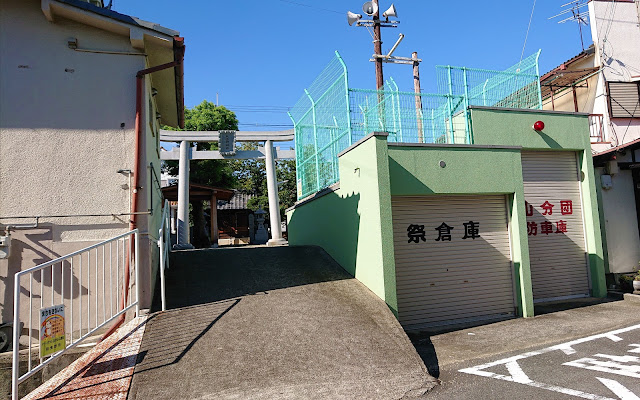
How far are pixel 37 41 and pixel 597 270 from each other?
1165 centimetres

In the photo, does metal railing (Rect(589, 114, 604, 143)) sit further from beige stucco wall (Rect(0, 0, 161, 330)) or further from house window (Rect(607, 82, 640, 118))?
beige stucco wall (Rect(0, 0, 161, 330))

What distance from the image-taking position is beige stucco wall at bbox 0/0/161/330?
6180 mm

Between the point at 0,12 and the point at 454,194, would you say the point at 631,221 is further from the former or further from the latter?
the point at 0,12

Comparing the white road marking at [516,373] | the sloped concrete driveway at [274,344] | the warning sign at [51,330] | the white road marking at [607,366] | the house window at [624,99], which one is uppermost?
the house window at [624,99]

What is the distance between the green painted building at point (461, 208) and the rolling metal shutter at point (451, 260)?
0.06 ft

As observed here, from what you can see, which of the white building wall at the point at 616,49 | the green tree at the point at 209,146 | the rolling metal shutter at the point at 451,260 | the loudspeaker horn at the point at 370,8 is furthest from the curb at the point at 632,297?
the green tree at the point at 209,146

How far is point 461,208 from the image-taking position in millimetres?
8445

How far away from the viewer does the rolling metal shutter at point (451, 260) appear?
7941 millimetres

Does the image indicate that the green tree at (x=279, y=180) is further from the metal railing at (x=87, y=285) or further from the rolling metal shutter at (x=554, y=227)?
the metal railing at (x=87, y=285)

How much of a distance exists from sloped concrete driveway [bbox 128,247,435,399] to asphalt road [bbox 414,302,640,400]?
1.92ft

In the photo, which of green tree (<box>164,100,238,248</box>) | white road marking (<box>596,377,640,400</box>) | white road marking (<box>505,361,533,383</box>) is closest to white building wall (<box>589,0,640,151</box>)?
white road marking (<box>505,361,533,383</box>)

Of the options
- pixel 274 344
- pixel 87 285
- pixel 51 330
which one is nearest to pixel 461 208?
pixel 274 344

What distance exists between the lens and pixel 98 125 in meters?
6.55

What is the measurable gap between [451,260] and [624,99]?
29.2 feet
